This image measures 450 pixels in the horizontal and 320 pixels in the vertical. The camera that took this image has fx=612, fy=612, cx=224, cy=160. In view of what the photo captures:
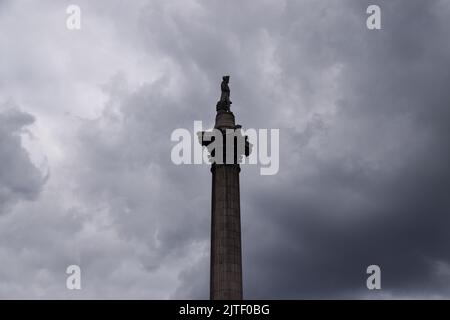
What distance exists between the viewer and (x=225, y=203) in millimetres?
52594

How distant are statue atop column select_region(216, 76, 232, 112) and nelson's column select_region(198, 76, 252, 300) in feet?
0.31

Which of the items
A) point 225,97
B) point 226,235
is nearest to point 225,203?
point 226,235

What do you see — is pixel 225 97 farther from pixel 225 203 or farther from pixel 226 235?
pixel 226 235

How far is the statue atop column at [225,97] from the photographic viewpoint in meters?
58.3

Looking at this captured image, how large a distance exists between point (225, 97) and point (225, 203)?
460 inches

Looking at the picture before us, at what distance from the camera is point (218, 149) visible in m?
54.9

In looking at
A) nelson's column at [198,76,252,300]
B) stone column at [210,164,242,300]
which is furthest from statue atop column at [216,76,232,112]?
stone column at [210,164,242,300]

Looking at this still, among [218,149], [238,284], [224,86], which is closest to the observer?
[238,284]

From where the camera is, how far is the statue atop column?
58.3 metres

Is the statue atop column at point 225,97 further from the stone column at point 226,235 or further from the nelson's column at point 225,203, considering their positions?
the stone column at point 226,235
